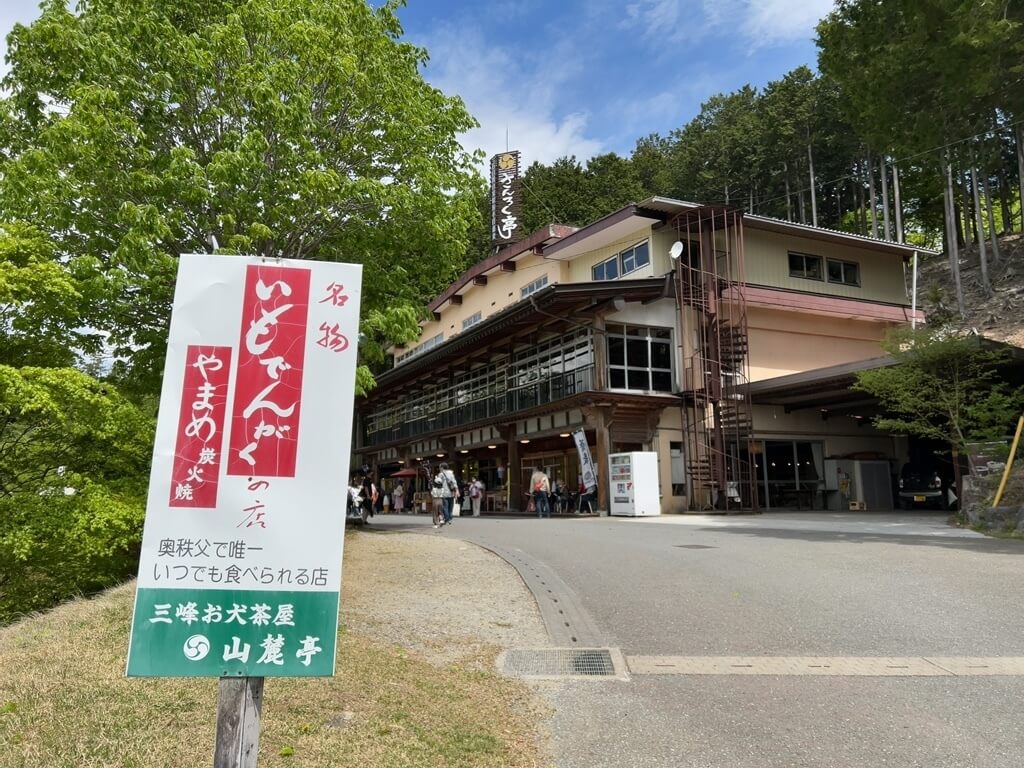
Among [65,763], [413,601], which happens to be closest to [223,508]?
[65,763]

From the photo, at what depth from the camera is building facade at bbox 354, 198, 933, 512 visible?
979 inches

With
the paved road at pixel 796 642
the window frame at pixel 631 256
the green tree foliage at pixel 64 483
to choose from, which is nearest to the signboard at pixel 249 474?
the paved road at pixel 796 642

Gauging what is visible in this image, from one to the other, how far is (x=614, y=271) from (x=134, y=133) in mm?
20273

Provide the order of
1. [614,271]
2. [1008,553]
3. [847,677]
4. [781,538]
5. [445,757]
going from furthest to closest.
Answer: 1. [614,271]
2. [781,538]
3. [1008,553]
4. [847,677]
5. [445,757]

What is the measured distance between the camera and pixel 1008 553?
429 inches

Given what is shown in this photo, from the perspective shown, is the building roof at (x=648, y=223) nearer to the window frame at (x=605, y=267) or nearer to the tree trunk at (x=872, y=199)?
the window frame at (x=605, y=267)

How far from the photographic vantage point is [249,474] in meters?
2.92

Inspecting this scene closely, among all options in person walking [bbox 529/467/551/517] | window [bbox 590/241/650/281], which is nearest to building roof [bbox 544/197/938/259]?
window [bbox 590/241/650/281]

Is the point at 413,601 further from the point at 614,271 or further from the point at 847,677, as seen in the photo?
the point at 614,271

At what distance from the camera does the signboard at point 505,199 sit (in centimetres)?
3600

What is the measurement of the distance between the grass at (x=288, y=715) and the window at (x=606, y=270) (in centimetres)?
2398

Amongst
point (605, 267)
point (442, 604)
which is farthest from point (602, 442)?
point (442, 604)

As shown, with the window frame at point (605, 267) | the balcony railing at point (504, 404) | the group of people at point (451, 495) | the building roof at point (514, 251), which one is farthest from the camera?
the building roof at point (514, 251)

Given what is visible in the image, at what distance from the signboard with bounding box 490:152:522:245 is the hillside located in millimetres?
19125
